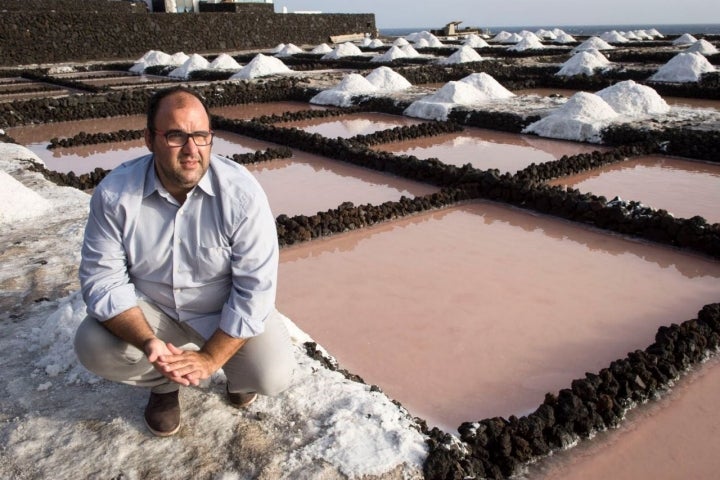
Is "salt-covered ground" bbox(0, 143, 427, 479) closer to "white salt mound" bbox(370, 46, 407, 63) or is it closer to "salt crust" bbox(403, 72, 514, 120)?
"salt crust" bbox(403, 72, 514, 120)

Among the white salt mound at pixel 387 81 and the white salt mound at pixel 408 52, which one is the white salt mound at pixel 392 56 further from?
the white salt mound at pixel 387 81

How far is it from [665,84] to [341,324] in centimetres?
1051

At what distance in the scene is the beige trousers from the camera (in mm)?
1828

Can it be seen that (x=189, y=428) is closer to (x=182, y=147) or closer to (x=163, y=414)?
(x=163, y=414)

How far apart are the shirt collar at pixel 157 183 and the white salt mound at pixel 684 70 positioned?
41.9ft

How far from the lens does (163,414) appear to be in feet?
6.28

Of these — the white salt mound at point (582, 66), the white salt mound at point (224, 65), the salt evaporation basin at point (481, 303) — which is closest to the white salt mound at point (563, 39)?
the white salt mound at point (582, 66)

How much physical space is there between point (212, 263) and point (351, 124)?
731 centimetres

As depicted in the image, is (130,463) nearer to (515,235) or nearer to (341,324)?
(341,324)

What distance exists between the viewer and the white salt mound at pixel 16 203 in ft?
13.7

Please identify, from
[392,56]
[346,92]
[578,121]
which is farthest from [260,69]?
[578,121]

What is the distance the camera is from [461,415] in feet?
7.71

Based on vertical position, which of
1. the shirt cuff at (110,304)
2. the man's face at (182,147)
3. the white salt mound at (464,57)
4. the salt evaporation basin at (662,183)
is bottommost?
the salt evaporation basin at (662,183)

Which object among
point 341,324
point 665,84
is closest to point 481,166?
point 341,324
